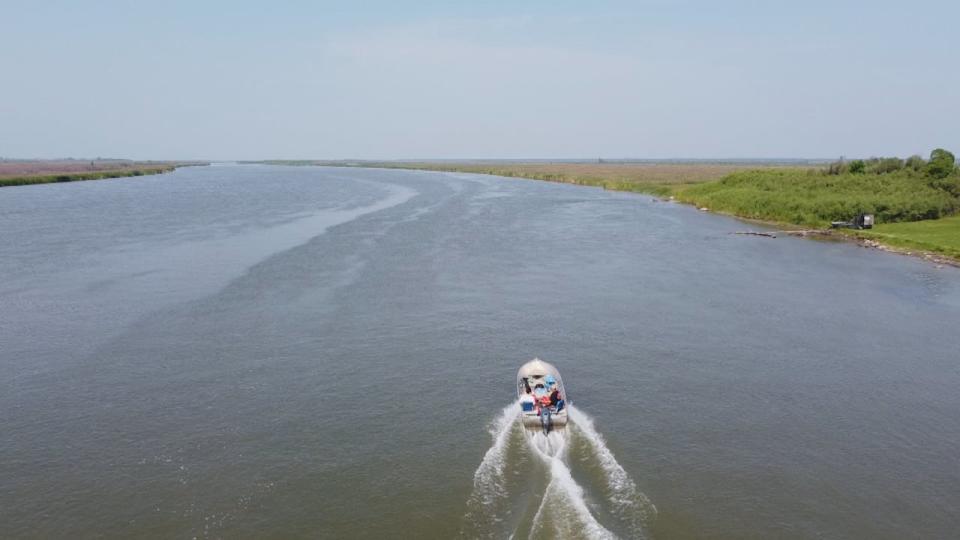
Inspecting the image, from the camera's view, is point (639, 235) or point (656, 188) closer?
point (639, 235)

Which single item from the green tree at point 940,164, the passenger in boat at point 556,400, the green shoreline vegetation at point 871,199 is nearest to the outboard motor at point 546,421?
the passenger in boat at point 556,400

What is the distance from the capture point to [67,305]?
37.2 metres

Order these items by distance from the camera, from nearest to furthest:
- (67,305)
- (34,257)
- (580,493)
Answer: (580,493) < (67,305) < (34,257)

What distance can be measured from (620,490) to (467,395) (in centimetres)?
833

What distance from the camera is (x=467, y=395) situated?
84.6ft

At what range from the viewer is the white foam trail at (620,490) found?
58.6ft

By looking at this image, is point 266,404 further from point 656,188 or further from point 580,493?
point 656,188

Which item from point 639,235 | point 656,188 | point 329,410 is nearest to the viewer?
point 329,410

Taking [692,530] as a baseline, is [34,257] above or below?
above

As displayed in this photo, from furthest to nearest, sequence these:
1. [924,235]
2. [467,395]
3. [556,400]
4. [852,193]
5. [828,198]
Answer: [852,193]
[828,198]
[924,235]
[467,395]
[556,400]

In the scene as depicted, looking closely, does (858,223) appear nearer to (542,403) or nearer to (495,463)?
(542,403)

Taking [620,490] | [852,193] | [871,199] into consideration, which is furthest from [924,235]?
[620,490]

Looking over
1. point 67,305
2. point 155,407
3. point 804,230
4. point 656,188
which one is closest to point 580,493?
point 155,407

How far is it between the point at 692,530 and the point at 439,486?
297 inches
